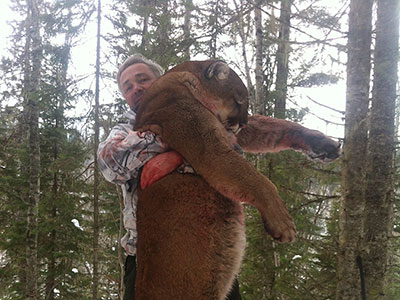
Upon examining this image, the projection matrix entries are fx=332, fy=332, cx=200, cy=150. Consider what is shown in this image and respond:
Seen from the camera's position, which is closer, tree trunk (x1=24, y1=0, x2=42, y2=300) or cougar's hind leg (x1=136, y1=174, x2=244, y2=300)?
cougar's hind leg (x1=136, y1=174, x2=244, y2=300)

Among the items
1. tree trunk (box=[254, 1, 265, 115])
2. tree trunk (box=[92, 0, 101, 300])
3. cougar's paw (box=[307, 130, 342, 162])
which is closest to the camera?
cougar's paw (box=[307, 130, 342, 162])

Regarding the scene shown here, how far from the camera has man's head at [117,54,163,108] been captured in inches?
78.9

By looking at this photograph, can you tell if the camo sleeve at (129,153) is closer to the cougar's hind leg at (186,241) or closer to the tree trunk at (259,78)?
the cougar's hind leg at (186,241)

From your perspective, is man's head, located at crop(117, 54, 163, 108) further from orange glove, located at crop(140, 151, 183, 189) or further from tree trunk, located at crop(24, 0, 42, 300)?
tree trunk, located at crop(24, 0, 42, 300)

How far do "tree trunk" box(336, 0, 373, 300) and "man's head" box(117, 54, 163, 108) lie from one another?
1.28m

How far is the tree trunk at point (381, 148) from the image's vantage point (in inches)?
96.0

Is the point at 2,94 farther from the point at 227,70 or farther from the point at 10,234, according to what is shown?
the point at 227,70

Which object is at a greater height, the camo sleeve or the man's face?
the man's face

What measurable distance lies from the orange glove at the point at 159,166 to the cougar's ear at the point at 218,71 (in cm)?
43

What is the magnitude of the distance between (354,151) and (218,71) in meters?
1.03

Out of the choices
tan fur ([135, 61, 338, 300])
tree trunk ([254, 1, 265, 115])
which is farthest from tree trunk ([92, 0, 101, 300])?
tan fur ([135, 61, 338, 300])

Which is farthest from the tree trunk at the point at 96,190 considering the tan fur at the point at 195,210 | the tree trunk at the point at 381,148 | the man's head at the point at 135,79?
the tan fur at the point at 195,210

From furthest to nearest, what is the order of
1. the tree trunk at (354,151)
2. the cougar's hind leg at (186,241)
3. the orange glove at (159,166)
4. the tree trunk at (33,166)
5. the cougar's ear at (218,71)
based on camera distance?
the tree trunk at (33,166)
the tree trunk at (354,151)
the cougar's ear at (218,71)
the orange glove at (159,166)
the cougar's hind leg at (186,241)

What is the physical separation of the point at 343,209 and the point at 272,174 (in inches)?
104
